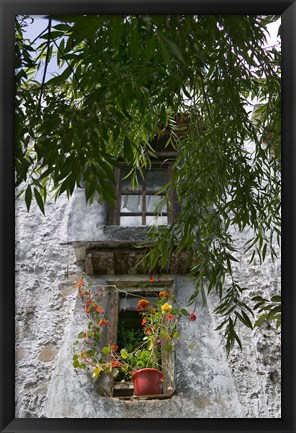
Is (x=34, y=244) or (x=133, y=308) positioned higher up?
(x=34, y=244)

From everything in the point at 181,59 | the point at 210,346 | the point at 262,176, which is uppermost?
the point at 181,59

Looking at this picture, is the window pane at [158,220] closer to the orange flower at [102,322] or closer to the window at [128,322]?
the window at [128,322]

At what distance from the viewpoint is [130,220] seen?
2.09 meters

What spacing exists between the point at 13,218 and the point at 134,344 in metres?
0.48

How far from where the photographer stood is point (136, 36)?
1.79 metres

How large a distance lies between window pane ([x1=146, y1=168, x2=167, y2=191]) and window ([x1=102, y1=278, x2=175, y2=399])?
0.25 metres

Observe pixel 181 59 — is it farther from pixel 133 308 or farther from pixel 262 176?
pixel 133 308

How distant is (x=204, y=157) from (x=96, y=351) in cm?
58

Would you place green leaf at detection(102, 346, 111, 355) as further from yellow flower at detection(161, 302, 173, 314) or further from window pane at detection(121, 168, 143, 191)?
window pane at detection(121, 168, 143, 191)

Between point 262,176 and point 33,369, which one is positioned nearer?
point 33,369

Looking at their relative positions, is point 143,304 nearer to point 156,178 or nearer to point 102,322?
point 102,322

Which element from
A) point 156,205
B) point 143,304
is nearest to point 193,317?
point 143,304

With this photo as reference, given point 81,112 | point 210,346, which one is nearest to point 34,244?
point 81,112

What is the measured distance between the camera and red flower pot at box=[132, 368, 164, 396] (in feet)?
6.23
